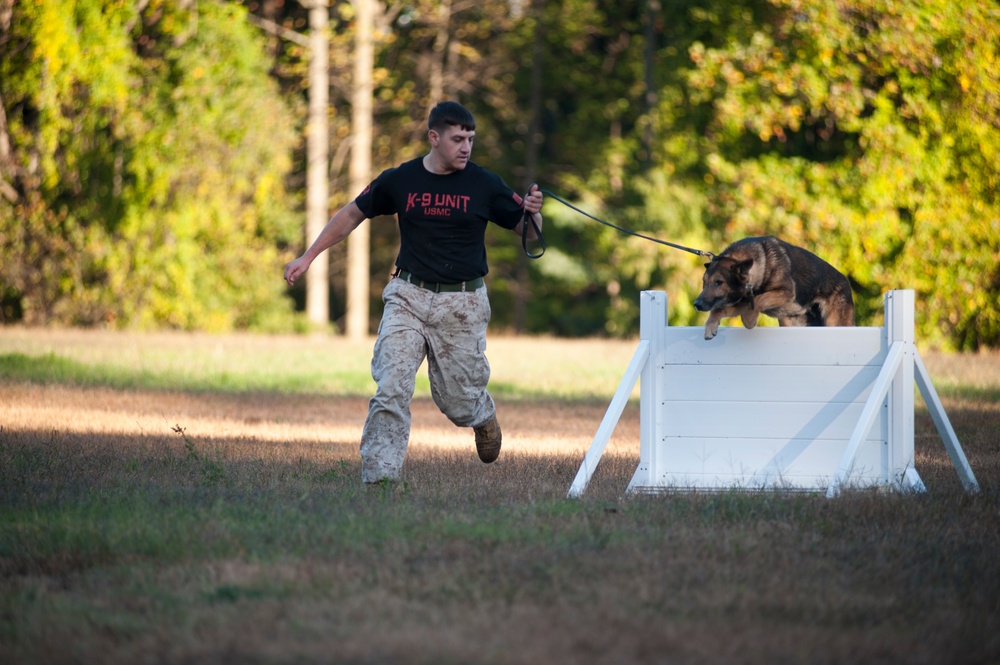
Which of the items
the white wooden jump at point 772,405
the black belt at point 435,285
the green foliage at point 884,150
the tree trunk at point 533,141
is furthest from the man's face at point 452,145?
the tree trunk at point 533,141

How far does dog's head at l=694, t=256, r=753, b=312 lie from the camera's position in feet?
22.1

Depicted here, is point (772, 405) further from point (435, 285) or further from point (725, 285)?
point (435, 285)

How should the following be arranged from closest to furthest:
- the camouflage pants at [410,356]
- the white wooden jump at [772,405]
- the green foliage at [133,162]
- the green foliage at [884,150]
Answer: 1. the white wooden jump at [772,405]
2. the camouflage pants at [410,356]
3. the green foliage at [884,150]
4. the green foliage at [133,162]

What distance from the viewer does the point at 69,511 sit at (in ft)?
17.6

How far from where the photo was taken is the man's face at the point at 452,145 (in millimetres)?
6242

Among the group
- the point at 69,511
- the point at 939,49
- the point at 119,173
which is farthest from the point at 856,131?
the point at 69,511

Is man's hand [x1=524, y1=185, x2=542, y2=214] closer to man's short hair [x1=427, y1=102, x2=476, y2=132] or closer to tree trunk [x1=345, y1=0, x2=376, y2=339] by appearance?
man's short hair [x1=427, y1=102, x2=476, y2=132]

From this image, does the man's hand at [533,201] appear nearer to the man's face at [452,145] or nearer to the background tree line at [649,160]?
the man's face at [452,145]

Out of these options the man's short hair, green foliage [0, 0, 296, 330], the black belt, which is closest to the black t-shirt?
the black belt

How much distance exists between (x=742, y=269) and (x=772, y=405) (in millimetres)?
920

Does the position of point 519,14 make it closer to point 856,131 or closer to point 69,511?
point 856,131

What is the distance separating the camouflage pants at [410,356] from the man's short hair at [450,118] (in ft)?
3.12

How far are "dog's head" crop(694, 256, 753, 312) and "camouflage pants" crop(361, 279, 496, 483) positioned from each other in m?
1.38

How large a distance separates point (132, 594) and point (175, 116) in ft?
60.6
